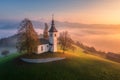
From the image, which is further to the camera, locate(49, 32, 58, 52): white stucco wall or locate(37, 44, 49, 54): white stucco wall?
locate(49, 32, 58, 52): white stucco wall

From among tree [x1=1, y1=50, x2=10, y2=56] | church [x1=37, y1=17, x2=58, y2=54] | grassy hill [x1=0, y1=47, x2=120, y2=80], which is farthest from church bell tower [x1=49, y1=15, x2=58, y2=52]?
tree [x1=1, y1=50, x2=10, y2=56]

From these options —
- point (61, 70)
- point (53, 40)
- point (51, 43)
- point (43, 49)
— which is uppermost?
point (53, 40)

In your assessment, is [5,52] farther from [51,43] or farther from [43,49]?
[51,43]

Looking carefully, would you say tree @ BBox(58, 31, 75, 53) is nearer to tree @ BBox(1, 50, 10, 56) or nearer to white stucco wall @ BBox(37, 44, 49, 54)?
white stucco wall @ BBox(37, 44, 49, 54)

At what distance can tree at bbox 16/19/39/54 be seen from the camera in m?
39.7

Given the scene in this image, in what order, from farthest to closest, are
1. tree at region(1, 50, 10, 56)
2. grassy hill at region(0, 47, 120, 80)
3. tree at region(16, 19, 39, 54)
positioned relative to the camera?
tree at region(1, 50, 10, 56) → tree at region(16, 19, 39, 54) → grassy hill at region(0, 47, 120, 80)

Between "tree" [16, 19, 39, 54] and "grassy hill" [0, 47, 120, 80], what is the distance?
8.48ft

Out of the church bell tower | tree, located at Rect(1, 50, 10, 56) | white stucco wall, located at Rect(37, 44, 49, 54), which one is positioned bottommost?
tree, located at Rect(1, 50, 10, 56)

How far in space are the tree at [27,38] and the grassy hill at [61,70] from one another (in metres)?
2.58

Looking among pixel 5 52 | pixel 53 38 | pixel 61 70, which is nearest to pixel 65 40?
pixel 53 38

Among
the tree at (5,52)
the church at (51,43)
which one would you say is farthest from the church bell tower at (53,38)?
the tree at (5,52)

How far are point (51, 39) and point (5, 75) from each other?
9730 millimetres

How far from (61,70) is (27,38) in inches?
294

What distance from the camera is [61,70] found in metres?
37.0
